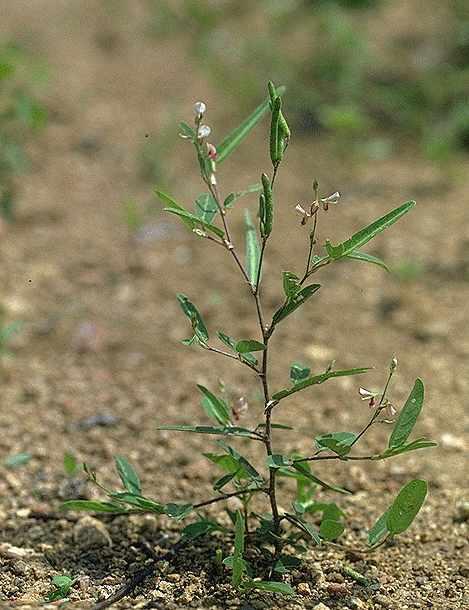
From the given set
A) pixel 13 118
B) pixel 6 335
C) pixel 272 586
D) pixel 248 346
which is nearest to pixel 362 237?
pixel 248 346

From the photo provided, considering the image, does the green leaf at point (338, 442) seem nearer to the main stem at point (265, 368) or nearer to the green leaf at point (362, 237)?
the main stem at point (265, 368)

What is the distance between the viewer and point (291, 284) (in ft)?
5.46

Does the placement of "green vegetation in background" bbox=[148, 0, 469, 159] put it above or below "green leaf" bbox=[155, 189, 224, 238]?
above

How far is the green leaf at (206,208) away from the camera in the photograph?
1.78 meters

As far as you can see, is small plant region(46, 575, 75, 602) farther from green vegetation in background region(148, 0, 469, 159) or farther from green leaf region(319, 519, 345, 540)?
green vegetation in background region(148, 0, 469, 159)

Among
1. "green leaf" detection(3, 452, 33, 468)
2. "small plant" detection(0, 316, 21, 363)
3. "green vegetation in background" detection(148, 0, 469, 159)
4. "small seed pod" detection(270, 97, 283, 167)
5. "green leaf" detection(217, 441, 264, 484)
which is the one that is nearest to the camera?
"small seed pod" detection(270, 97, 283, 167)

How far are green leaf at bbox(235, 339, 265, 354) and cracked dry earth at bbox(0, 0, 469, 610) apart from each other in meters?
0.46

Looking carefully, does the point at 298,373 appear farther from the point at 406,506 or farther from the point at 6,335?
the point at 6,335

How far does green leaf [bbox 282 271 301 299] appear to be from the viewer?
64.6 inches

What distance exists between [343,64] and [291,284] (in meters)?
3.15

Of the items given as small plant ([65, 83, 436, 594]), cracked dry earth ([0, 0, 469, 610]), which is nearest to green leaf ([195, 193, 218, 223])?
small plant ([65, 83, 436, 594])

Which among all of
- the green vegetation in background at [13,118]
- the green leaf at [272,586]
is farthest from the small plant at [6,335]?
the green leaf at [272,586]

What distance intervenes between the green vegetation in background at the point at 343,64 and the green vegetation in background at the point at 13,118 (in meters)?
0.94

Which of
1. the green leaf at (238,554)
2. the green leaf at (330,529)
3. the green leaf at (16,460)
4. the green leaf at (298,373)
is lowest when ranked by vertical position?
the green leaf at (238,554)
